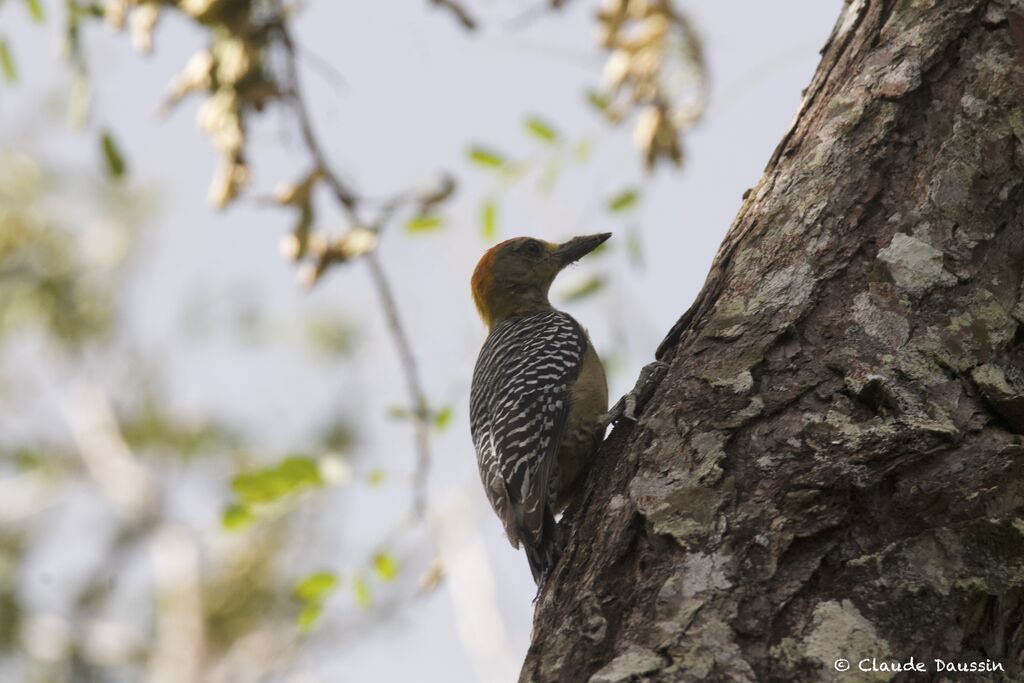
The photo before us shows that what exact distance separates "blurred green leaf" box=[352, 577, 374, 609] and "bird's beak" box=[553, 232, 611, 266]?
2395 mm

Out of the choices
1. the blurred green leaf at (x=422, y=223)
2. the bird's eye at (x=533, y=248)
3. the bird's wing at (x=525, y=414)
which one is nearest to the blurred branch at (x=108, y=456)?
the bird's eye at (x=533, y=248)

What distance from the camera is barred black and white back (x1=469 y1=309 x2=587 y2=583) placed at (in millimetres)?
4176

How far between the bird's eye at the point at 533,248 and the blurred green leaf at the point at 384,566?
2316mm

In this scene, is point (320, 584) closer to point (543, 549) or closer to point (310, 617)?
point (310, 617)

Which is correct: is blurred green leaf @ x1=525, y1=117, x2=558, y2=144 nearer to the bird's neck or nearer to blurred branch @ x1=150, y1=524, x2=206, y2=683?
the bird's neck

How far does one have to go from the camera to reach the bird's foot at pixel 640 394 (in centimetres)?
339

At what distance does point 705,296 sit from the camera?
10.8 feet

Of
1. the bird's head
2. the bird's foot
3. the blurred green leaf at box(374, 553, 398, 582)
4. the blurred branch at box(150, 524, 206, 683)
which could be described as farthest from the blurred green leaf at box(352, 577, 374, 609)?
the blurred branch at box(150, 524, 206, 683)

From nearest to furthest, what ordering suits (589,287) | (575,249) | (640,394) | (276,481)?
1. (640,394)
2. (276,481)
3. (589,287)
4. (575,249)

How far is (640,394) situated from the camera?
3568 millimetres

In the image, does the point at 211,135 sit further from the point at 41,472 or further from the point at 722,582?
the point at 41,472

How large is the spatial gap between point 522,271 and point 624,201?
115 cm

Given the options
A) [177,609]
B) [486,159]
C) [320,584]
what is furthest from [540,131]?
[177,609]

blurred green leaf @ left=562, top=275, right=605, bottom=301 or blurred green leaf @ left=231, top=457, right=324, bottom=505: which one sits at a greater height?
blurred green leaf @ left=562, top=275, right=605, bottom=301
